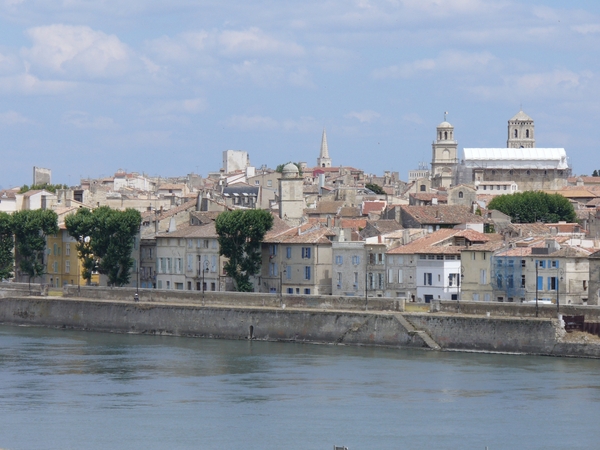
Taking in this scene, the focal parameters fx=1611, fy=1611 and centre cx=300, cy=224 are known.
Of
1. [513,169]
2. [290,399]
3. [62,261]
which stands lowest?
[290,399]

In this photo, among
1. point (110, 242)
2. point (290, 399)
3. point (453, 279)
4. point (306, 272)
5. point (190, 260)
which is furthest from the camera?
point (110, 242)

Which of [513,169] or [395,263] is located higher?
[513,169]

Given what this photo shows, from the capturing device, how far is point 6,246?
82312mm

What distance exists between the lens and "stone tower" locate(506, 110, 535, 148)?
176 metres

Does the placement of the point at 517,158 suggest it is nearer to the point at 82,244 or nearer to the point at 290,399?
the point at 82,244

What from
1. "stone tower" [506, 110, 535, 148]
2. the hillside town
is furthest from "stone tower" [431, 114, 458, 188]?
the hillside town

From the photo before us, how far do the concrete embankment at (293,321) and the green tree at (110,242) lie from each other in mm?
2008

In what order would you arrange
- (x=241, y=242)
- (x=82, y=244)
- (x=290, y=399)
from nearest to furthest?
(x=290, y=399)
(x=241, y=242)
(x=82, y=244)

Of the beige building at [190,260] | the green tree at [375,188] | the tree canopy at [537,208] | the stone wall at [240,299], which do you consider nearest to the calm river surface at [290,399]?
the stone wall at [240,299]

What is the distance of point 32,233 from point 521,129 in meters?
104

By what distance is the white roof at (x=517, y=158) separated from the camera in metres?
142

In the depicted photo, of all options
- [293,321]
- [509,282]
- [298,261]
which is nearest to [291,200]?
[298,261]

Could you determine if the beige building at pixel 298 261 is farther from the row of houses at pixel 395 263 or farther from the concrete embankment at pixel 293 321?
the concrete embankment at pixel 293 321

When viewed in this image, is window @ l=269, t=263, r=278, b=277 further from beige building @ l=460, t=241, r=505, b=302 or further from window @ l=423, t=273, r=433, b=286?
beige building @ l=460, t=241, r=505, b=302
